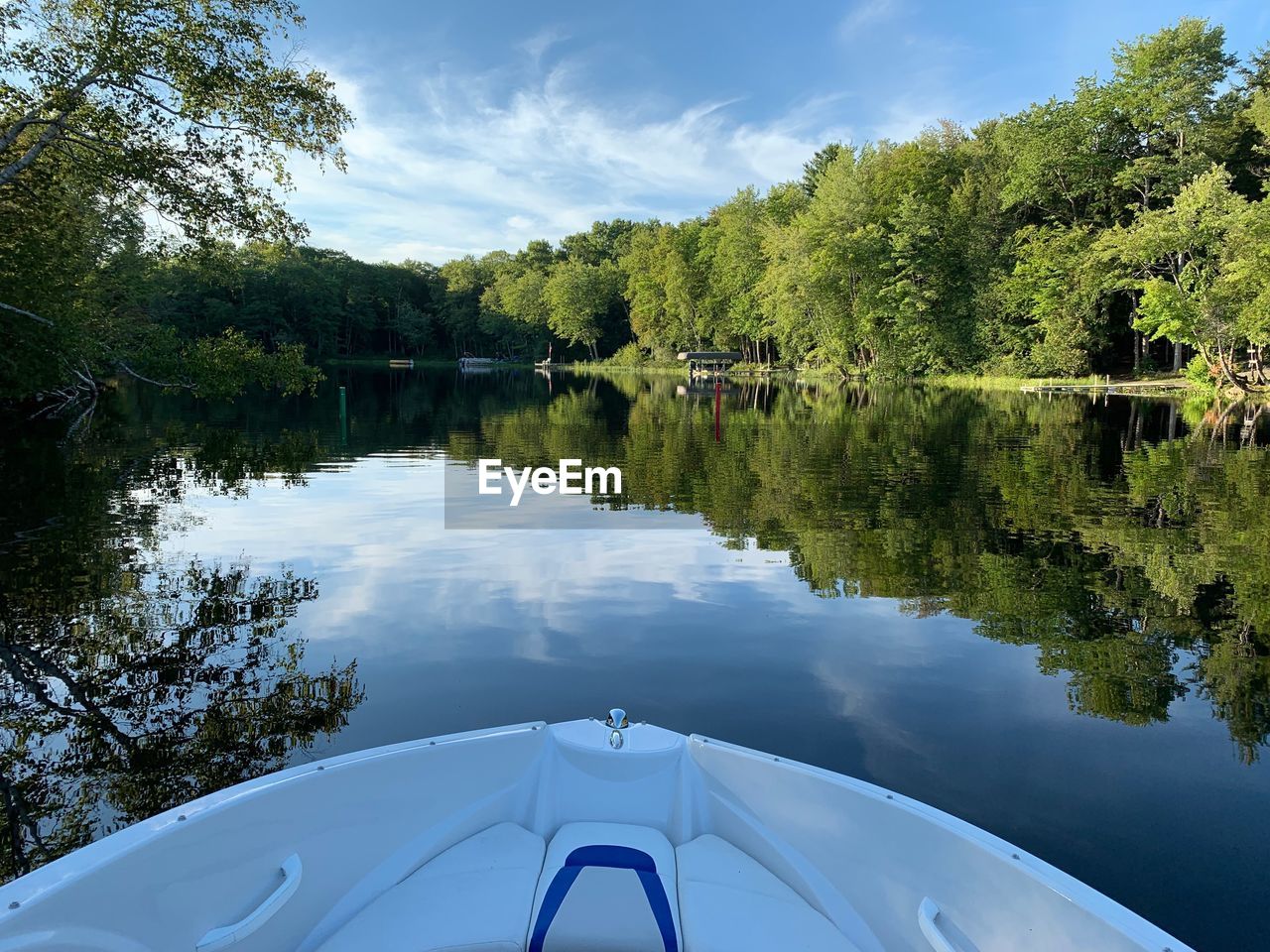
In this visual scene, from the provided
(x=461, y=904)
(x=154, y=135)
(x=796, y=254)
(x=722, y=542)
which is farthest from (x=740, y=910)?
(x=796, y=254)

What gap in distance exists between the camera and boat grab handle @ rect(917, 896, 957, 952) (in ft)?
9.36

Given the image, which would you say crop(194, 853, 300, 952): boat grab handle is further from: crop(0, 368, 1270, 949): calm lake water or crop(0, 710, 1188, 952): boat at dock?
crop(0, 368, 1270, 949): calm lake water

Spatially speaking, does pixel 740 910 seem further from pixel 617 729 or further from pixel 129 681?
pixel 129 681

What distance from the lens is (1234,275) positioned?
31594 millimetres

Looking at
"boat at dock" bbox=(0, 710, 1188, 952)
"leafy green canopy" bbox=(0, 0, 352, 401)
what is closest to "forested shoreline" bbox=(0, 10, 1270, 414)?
"leafy green canopy" bbox=(0, 0, 352, 401)

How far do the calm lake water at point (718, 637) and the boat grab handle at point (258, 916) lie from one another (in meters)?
2.06

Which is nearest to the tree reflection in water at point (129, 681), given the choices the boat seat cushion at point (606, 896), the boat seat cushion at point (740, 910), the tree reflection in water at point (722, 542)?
the tree reflection in water at point (722, 542)

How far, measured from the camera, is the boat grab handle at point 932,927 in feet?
9.36

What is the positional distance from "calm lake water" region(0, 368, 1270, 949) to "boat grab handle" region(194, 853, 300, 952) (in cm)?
206

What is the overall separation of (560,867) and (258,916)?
4.06ft

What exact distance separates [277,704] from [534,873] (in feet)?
11.3

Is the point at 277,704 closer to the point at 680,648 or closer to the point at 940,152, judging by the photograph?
the point at 680,648

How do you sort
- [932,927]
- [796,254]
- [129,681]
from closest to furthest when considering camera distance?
1. [932,927]
2. [129,681]
3. [796,254]

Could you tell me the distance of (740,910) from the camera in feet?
11.0
